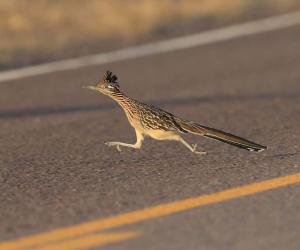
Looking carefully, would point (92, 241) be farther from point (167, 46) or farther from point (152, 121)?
point (167, 46)

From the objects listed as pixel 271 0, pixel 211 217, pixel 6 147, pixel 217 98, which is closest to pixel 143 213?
pixel 211 217

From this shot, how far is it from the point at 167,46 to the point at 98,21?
6.01 ft

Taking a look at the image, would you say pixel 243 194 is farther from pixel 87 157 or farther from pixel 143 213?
pixel 87 157

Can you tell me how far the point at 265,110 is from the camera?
10.5 m

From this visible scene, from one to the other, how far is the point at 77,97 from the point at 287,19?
6.69 m

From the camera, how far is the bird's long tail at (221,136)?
730 centimetres

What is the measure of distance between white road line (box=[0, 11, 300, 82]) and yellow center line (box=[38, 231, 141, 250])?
7.82m

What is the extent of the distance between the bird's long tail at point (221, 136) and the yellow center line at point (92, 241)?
1.69m

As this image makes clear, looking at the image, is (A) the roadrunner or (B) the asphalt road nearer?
(B) the asphalt road

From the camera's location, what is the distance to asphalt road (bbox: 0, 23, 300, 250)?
597 cm

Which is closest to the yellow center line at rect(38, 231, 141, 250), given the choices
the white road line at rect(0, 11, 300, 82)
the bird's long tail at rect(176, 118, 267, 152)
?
the bird's long tail at rect(176, 118, 267, 152)

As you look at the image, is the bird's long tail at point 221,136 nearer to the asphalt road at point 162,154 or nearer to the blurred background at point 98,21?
the asphalt road at point 162,154

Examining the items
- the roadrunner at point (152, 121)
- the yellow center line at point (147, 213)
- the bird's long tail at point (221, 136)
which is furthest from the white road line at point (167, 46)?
the yellow center line at point (147, 213)

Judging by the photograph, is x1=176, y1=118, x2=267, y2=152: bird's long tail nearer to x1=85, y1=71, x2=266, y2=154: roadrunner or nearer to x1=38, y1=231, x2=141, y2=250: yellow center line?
x1=85, y1=71, x2=266, y2=154: roadrunner
